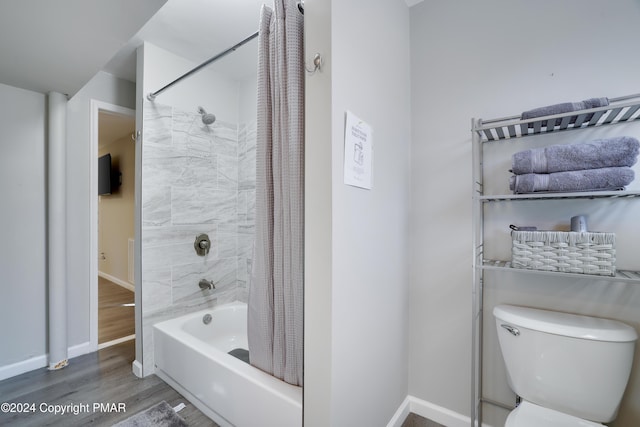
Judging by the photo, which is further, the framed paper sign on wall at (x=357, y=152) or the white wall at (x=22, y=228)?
the white wall at (x=22, y=228)

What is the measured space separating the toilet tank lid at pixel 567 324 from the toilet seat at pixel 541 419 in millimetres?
318

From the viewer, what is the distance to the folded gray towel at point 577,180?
41.1 inches

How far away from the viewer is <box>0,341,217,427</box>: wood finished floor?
161 centimetres

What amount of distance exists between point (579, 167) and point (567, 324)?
2.12 feet

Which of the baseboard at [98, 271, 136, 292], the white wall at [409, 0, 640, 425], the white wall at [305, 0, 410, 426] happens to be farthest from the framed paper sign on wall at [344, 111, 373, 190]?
the baseboard at [98, 271, 136, 292]

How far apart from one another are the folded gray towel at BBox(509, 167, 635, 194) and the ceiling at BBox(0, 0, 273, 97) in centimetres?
167

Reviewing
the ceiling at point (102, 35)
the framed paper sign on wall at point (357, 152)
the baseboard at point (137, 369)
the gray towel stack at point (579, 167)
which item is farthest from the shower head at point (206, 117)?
the gray towel stack at point (579, 167)

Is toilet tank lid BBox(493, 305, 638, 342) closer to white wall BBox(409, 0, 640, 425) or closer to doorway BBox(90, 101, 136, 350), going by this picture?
white wall BBox(409, 0, 640, 425)

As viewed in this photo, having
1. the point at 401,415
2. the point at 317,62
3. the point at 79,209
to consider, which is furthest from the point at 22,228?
the point at 401,415

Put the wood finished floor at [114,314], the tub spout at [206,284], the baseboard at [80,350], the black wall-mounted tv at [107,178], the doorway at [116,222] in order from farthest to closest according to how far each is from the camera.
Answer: the black wall-mounted tv at [107,178]
the doorway at [116,222]
the wood finished floor at [114,314]
the tub spout at [206,284]
the baseboard at [80,350]

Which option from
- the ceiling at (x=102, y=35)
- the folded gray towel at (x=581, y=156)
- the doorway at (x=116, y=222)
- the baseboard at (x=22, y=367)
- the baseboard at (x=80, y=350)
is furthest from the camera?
the doorway at (x=116, y=222)

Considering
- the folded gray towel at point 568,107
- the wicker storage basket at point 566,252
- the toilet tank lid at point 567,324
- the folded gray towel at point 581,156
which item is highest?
the folded gray towel at point 568,107

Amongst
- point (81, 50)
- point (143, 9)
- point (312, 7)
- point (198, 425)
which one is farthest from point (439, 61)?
point (198, 425)

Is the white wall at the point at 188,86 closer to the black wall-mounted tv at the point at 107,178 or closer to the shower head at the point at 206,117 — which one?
the shower head at the point at 206,117
